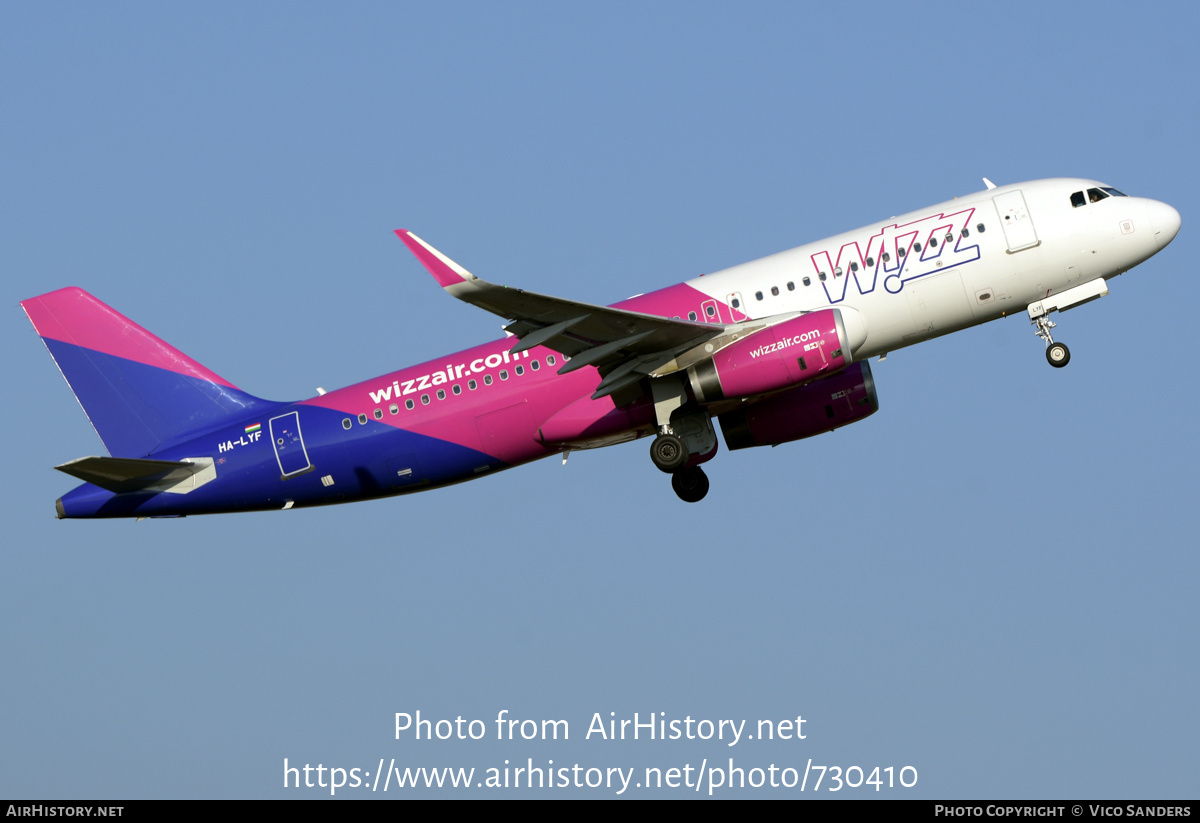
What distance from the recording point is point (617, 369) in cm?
3428

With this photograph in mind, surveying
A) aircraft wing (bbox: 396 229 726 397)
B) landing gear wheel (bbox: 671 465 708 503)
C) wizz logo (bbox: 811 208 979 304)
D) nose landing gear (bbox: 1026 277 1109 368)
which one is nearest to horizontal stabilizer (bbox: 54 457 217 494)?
aircraft wing (bbox: 396 229 726 397)

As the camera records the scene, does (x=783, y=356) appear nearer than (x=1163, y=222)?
Yes

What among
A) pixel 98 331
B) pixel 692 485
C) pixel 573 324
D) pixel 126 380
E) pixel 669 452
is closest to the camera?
pixel 573 324

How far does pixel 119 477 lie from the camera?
36.3 meters

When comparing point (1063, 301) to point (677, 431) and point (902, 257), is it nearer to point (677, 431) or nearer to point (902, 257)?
point (902, 257)

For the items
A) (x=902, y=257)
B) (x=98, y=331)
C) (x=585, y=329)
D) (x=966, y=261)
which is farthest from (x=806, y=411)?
(x=98, y=331)

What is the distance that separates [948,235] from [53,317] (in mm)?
24651

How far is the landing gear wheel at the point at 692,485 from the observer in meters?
37.7

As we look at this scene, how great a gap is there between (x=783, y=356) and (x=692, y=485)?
259 inches

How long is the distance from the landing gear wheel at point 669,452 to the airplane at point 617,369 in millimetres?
59

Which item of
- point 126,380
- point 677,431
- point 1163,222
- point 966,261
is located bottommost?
point 677,431

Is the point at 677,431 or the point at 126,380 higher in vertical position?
the point at 126,380

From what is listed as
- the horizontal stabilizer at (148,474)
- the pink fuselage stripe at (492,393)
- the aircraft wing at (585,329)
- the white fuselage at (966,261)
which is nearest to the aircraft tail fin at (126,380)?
the horizontal stabilizer at (148,474)

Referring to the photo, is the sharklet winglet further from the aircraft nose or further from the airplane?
the aircraft nose
